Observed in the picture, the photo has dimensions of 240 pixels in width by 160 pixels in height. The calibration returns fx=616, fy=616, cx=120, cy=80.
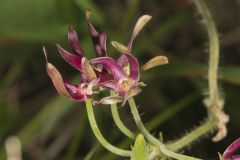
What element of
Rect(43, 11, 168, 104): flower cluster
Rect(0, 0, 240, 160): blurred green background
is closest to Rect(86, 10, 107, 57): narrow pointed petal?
Rect(43, 11, 168, 104): flower cluster

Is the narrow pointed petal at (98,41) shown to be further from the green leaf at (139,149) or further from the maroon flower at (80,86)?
the green leaf at (139,149)

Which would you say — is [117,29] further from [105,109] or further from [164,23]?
[105,109]

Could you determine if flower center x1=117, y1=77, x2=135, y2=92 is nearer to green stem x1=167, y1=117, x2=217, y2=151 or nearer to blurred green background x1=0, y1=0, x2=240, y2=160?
green stem x1=167, y1=117, x2=217, y2=151

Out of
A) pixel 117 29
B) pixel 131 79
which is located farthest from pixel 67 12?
pixel 131 79

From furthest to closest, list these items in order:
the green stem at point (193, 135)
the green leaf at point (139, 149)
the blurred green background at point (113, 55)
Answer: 1. the blurred green background at point (113, 55)
2. the green stem at point (193, 135)
3. the green leaf at point (139, 149)

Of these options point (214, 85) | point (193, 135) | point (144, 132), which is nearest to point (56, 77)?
point (144, 132)

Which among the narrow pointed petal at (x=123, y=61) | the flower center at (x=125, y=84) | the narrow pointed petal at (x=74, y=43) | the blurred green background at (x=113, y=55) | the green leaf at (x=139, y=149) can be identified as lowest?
the blurred green background at (x=113, y=55)

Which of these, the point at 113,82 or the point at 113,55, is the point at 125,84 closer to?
the point at 113,82

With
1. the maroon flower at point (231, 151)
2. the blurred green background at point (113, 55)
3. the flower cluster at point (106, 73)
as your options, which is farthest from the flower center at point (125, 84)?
the blurred green background at point (113, 55)
